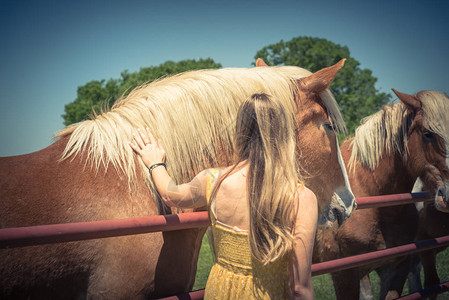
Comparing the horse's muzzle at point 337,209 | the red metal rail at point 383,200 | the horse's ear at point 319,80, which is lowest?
the red metal rail at point 383,200

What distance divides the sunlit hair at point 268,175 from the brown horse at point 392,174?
2.26 meters

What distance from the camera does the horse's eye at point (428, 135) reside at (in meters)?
3.31

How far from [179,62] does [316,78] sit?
29.0 m

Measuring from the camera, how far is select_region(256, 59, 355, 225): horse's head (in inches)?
80.0

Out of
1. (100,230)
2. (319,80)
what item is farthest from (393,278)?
(100,230)

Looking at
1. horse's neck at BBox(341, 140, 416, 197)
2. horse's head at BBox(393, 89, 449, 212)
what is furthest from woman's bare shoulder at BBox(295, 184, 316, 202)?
horse's neck at BBox(341, 140, 416, 197)

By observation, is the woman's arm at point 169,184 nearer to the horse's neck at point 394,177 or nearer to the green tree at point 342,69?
the horse's neck at point 394,177

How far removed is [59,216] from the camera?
1554 millimetres

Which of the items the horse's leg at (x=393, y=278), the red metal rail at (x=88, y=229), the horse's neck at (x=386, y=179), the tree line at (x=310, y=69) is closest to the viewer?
the red metal rail at (x=88, y=229)

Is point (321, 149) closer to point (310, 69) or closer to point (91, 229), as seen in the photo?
point (91, 229)

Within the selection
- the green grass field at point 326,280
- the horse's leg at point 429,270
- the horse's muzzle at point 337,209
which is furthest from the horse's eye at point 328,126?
the green grass field at point 326,280

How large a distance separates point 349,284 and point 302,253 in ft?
7.50

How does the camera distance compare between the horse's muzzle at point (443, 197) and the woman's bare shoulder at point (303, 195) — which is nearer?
the woman's bare shoulder at point (303, 195)

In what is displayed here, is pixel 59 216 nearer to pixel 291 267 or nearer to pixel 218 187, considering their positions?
pixel 218 187
